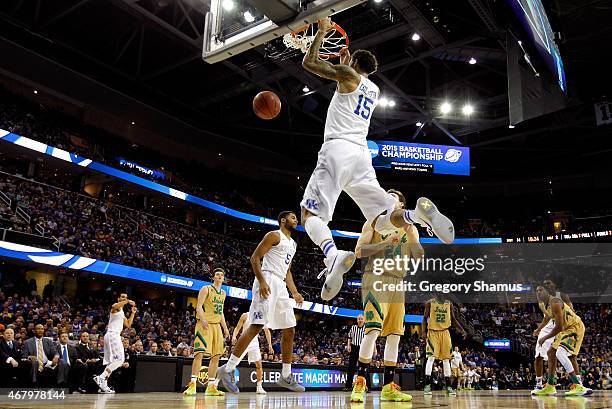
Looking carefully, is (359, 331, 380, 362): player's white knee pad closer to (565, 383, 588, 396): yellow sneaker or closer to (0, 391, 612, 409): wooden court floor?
(0, 391, 612, 409): wooden court floor

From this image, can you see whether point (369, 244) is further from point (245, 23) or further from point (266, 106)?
point (245, 23)

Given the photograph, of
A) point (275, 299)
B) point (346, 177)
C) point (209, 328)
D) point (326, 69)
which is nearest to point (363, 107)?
point (326, 69)

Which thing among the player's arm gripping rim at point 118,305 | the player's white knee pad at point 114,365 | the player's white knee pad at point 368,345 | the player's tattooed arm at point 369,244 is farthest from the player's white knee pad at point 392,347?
the player's arm gripping rim at point 118,305

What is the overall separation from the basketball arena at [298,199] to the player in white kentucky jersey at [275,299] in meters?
0.03

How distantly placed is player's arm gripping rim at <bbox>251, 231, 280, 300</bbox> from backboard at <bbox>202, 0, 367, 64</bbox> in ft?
7.19

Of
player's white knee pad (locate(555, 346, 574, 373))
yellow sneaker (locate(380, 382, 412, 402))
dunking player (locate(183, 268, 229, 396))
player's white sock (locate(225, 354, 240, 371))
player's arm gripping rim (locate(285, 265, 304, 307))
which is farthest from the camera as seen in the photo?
player's white knee pad (locate(555, 346, 574, 373))

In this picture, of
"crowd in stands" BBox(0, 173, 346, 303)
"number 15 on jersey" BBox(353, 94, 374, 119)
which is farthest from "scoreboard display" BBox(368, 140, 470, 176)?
"number 15 on jersey" BBox(353, 94, 374, 119)

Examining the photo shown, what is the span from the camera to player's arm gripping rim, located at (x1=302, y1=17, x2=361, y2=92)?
420cm

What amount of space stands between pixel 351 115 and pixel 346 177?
0.60 meters

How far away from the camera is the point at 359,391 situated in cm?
492

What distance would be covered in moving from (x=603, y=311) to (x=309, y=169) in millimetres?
18264

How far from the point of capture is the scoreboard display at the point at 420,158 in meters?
23.5

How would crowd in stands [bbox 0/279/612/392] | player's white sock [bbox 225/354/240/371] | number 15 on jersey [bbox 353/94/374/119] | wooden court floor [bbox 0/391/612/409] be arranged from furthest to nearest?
crowd in stands [bbox 0/279/612/392] < player's white sock [bbox 225/354/240/371] < number 15 on jersey [bbox 353/94/374/119] < wooden court floor [bbox 0/391/612/409]

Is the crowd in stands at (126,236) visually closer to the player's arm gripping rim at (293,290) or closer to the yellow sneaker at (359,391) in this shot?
the player's arm gripping rim at (293,290)
